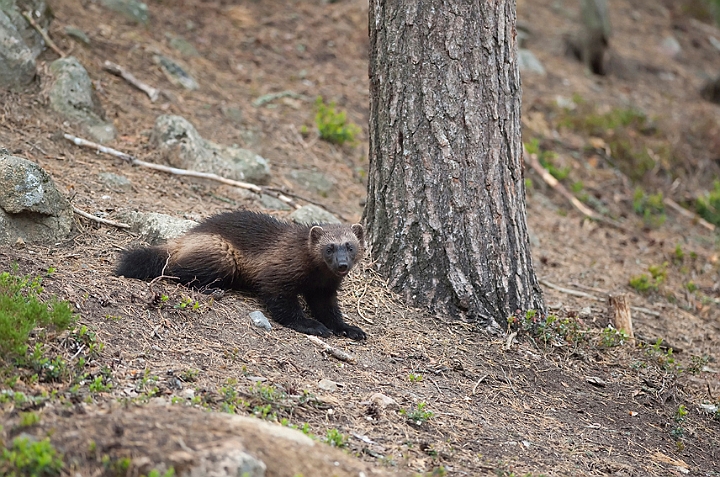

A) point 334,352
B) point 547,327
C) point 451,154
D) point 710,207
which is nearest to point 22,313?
point 334,352

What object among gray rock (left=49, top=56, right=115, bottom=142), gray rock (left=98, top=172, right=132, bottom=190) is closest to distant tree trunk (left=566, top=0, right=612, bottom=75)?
gray rock (left=49, top=56, right=115, bottom=142)

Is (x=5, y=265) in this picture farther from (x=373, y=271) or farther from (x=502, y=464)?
(x=502, y=464)

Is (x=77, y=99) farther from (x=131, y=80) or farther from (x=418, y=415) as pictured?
(x=418, y=415)

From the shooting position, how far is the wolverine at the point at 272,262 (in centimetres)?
604

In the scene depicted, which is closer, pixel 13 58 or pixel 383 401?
pixel 383 401

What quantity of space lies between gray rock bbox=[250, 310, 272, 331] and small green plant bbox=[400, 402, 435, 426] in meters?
1.40

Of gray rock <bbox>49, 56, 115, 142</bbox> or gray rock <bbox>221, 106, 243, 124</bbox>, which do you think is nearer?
gray rock <bbox>49, 56, 115, 142</bbox>

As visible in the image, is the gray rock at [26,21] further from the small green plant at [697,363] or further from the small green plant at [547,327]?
the small green plant at [697,363]

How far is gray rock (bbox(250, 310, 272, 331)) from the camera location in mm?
5812

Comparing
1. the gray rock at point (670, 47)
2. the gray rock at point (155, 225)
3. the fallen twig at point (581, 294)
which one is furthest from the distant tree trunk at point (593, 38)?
the gray rock at point (155, 225)

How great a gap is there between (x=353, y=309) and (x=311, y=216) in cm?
172

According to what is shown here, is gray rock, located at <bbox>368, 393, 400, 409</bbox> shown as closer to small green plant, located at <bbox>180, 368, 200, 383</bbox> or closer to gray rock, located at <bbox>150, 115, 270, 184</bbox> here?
small green plant, located at <bbox>180, 368, 200, 383</bbox>

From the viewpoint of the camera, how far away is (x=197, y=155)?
8.42m

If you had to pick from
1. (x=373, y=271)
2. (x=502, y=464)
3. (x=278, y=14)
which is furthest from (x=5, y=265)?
(x=278, y=14)
